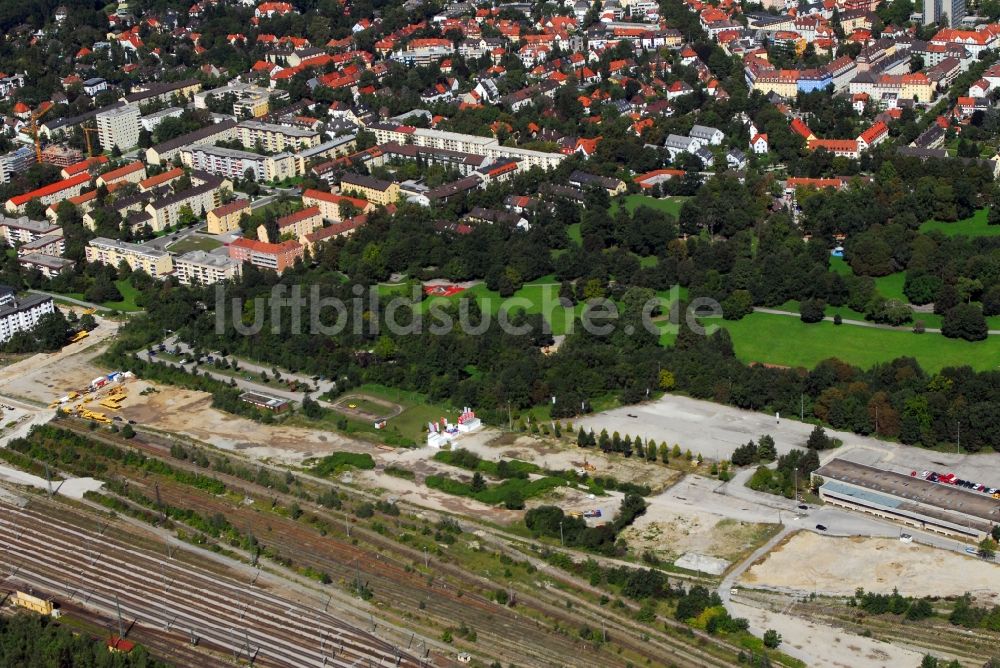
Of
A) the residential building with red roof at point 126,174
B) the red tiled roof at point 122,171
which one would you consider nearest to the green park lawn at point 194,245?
the residential building with red roof at point 126,174

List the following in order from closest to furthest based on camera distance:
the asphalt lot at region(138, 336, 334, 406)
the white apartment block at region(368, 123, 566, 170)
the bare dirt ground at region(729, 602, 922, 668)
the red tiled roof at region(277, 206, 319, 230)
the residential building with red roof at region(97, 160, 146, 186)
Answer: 1. the bare dirt ground at region(729, 602, 922, 668)
2. the asphalt lot at region(138, 336, 334, 406)
3. the red tiled roof at region(277, 206, 319, 230)
4. the white apartment block at region(368, 123, 566, 170)
5. the residential building with red roof at region(97, 160, 146, 186)

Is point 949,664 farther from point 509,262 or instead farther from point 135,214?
point 135,214

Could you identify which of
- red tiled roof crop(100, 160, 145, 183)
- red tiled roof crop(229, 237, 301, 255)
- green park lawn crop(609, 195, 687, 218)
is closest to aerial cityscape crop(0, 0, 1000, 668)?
red tiled roof crop(100, 160, 145, 183)

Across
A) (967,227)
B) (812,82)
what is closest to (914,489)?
(967,227)

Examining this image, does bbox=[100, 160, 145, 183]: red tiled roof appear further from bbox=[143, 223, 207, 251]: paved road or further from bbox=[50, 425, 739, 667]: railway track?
bbox=[50, 425, 739, 667]: railway track

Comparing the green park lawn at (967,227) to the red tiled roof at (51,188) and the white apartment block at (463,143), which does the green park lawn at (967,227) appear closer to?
the white apartment block at (463,143)

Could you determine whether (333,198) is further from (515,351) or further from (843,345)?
(843,345)
